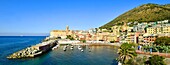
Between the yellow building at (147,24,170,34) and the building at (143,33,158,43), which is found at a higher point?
the yellow building at (147,24,170,34)

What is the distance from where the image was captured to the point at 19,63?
5819 cm

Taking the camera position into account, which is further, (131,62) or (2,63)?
(2,63)

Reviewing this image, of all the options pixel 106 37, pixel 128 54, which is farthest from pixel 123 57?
pixel 106 37

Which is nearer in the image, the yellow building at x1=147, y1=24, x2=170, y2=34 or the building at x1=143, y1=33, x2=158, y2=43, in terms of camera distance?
the building at x1=143, y1=33, x2=158, y2=43

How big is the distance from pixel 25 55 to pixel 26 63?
13.8 meters

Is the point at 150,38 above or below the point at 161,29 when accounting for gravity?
below

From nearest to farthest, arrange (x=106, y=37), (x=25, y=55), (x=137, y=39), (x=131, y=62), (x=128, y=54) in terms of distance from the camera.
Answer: (x=131, y=62)
(x=128, y=54)
(x=25, y=55)
(x=137, y=39)
(x=106, y=37)

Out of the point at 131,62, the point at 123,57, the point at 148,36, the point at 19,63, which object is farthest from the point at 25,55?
the point at 148,36

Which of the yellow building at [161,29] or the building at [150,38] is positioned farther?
the yellow building at [161,29]

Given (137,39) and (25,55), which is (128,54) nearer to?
(25,55)

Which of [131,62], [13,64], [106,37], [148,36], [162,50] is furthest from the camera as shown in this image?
[106,37]

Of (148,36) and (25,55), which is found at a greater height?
(148,36)

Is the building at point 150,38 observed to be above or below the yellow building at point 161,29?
below

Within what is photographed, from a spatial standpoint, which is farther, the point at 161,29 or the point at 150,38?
the point at 161,29
